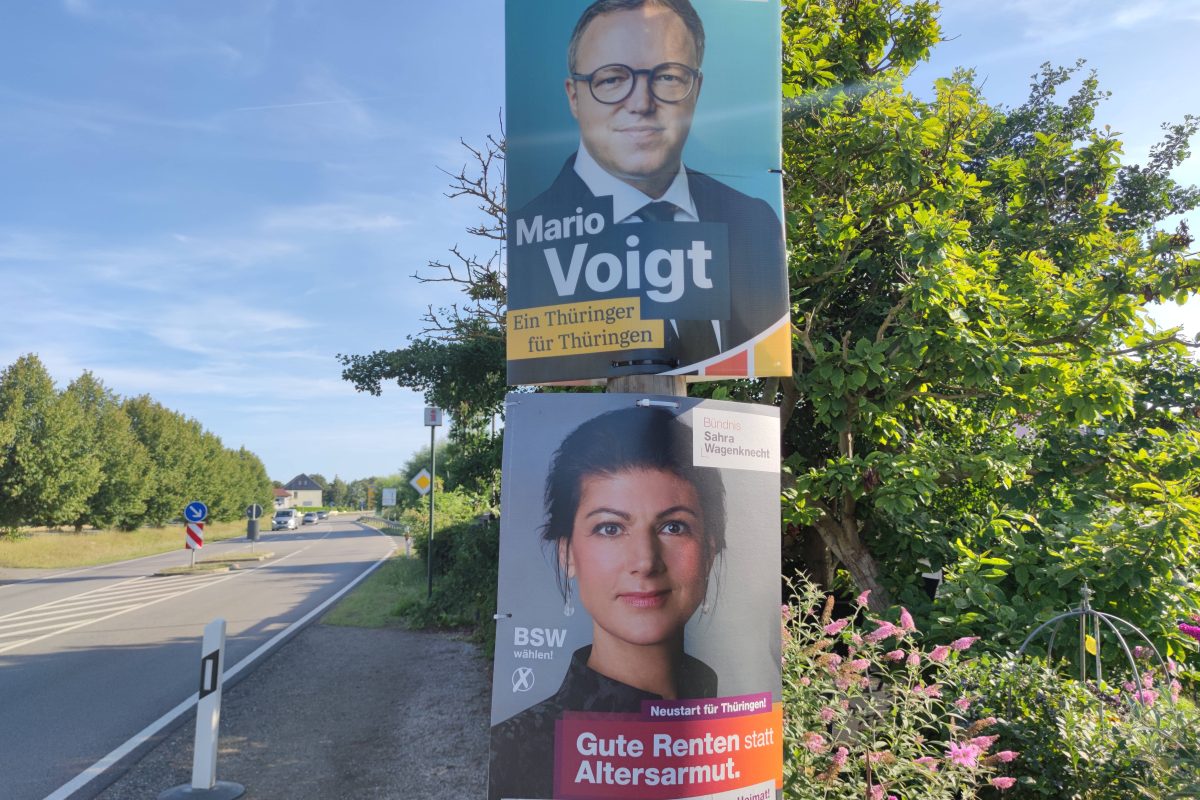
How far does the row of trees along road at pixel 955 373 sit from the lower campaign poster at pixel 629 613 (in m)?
2.89

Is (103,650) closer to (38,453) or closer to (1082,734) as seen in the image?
(1082,734)

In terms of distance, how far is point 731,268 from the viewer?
3.45m

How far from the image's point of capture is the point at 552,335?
3.53 m

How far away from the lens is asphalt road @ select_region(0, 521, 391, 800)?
6.78 meters

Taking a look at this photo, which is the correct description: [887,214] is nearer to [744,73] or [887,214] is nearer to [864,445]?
[864,445]

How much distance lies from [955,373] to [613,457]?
13.8 ft

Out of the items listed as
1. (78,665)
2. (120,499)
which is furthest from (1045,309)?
(120,499)

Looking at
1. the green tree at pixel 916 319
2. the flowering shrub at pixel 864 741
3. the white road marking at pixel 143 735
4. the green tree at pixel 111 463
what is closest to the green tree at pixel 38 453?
the green tree at pixel 111 463

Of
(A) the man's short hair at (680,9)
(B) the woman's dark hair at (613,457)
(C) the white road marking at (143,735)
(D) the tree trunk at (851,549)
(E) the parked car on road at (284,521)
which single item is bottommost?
(E) the parked car on road at (284,521)

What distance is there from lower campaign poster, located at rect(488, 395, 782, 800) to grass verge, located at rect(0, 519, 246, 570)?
3376cm

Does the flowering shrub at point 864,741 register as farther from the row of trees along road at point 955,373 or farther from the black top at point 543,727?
the row of trees along road at point 955,373

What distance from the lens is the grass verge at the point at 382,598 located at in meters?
14.6

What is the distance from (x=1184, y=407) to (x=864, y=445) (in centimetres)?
321

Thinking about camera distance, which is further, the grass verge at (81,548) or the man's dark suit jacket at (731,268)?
the grass verge at (81,548)
